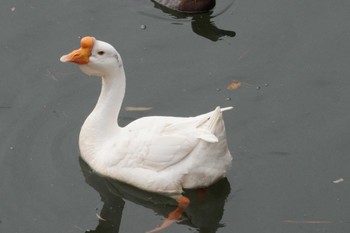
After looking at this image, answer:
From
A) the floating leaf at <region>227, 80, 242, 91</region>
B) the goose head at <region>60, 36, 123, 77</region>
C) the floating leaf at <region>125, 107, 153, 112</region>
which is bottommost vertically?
the floating leaf at <region>125, 107, 153, 112</region>

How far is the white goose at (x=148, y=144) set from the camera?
809 centimetres

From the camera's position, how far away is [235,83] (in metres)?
9.66

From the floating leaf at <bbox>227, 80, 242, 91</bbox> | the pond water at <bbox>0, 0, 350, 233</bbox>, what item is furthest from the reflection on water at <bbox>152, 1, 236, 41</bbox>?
the floating leaf at <bbox>227, 80, 242, 91</bbox>

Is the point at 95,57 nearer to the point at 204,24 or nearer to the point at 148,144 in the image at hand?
the point at 148,144

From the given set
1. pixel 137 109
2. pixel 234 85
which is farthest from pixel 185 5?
pixel 137 109

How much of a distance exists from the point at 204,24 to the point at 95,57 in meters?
2.93

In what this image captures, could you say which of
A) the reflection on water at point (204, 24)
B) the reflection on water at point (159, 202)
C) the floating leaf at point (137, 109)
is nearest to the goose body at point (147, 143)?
the reflection on water at point (159, 202)

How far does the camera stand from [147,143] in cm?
817

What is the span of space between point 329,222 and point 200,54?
9.48ft

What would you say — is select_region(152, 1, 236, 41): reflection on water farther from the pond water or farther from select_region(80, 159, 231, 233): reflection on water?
select_region(80, 159, 231, 233): reflection on water

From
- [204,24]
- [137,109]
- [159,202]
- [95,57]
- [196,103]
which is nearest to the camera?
[95,57]

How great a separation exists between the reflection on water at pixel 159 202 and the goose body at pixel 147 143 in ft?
0.38

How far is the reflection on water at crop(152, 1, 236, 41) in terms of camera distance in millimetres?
10504

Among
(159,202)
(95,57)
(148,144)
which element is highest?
(95,57)
